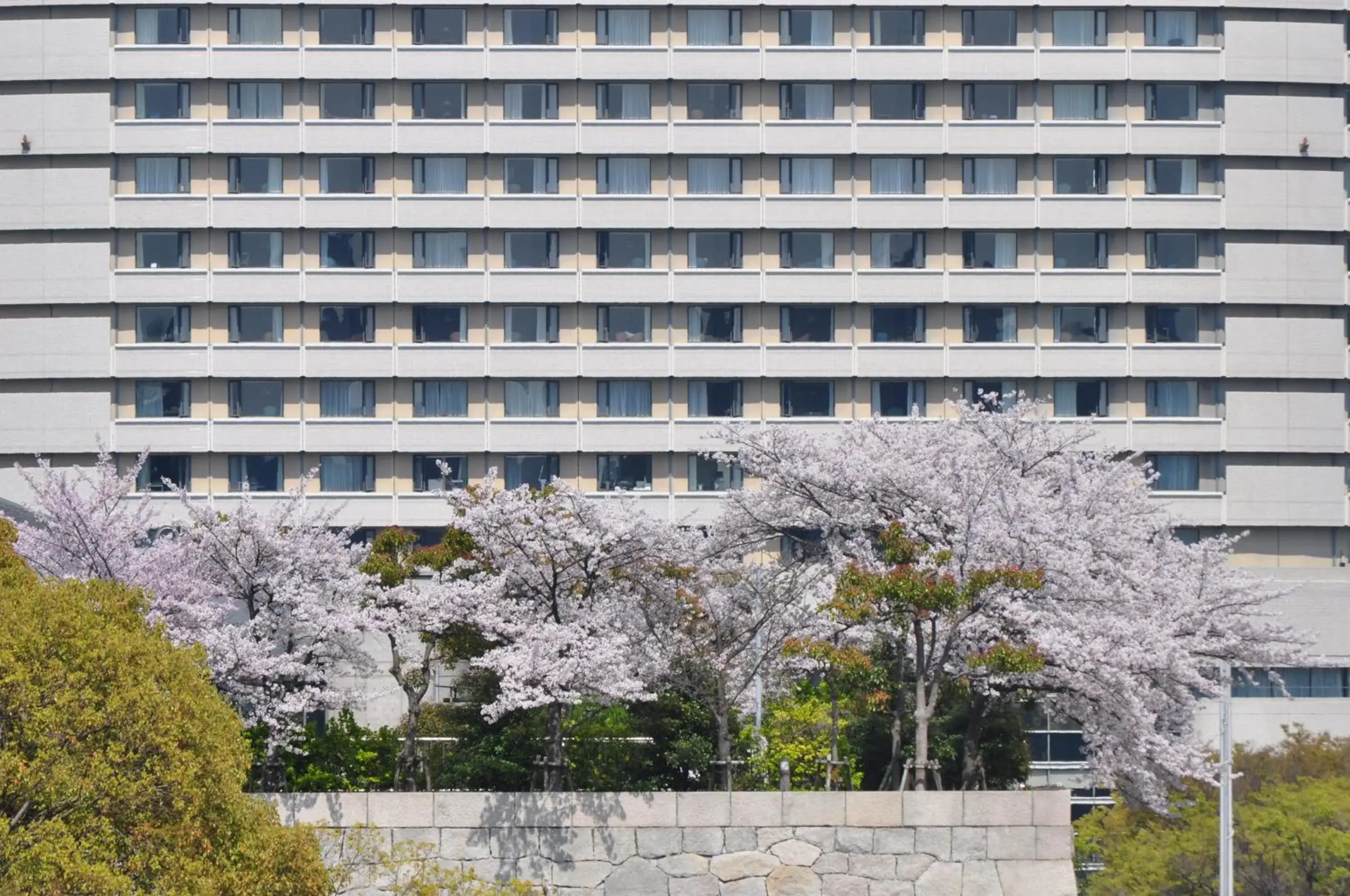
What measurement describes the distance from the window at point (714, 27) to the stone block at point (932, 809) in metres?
40.9

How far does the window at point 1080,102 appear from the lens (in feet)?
230

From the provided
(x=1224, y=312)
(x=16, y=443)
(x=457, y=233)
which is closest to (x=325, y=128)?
(x=457, y=233)

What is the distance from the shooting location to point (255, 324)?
6969 centimetres

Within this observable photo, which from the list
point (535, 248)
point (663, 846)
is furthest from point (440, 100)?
point (663, 846)

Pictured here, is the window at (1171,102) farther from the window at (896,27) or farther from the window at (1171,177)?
the window at (896,27)

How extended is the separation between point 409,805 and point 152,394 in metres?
38.6

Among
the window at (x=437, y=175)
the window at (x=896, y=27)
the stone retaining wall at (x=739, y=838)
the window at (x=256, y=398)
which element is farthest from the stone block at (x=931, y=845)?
the window at (x=896, y=27)

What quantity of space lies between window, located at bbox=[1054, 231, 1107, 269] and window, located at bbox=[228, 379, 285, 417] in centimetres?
2833

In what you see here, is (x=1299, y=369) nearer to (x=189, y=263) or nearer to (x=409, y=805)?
(x=189, y=263)

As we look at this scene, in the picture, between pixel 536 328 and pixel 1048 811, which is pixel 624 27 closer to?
pixel 536 328

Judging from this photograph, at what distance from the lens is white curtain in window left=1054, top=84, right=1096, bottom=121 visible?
70.2 metres

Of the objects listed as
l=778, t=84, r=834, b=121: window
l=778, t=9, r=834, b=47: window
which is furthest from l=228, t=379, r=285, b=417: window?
l=778, t=9, r=834, b=47: window

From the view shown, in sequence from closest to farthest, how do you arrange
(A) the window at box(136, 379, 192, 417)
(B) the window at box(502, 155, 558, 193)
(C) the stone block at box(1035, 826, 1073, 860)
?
(C) the stone block at box(1035, 826, 1073, 860), (B) the window at box(502, 155, 558, 193), (A) the window at box(136, 379, 192, 417)

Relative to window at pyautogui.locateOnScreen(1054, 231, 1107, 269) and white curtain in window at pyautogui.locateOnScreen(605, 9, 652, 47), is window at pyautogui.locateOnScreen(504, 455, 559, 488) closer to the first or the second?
white curtain in window at pyautogui.locateOnScreen(605, 9, 652, 47)
